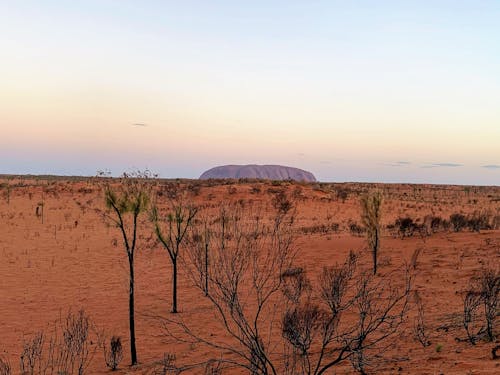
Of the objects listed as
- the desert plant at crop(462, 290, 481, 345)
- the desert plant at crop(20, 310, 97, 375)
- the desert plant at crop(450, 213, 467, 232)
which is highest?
the desert plant at crop(450, 213, 467, 232)

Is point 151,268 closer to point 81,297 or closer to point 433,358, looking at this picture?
point 81,297

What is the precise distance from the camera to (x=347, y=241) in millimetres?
23562

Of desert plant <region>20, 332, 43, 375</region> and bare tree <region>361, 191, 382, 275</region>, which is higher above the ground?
bare tree <region>361, 191, 382, 275</region>

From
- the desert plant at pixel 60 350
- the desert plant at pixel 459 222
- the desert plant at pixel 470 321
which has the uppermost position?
the desert plant at pixel 459 222

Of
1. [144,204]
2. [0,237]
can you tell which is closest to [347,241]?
[144,204]

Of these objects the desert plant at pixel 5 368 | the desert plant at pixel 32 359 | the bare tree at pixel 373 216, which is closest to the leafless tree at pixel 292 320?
the bare tree at pixel 373 216

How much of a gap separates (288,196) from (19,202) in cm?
2760

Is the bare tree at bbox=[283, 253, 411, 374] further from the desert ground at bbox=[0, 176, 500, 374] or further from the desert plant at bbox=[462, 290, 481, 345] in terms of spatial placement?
the desert plant at bbox=[462, 290, 481, 345]

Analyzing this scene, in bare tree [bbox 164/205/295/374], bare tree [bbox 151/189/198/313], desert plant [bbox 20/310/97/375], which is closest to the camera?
bare tree [bbox 164/205/295/374]

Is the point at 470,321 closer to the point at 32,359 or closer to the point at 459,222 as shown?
the point at 32,359

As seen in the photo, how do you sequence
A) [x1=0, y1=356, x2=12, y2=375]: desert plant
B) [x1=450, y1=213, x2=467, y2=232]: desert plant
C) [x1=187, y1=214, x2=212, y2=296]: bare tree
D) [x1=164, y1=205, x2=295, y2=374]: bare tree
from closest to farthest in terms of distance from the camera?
[x1=164, y1=205, x2=295, y2=374]: bare tree < [x1=187, y1=214, x2=212, y2=296]: bare tree < [x1=0, y1=356, x2=12, y2=375]: desert plant < [x1=450, y1=213, x2=467, y2=232]: desert plant

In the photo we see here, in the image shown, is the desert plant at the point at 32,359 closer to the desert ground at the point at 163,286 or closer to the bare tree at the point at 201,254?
the desert ground at the point at 163,286

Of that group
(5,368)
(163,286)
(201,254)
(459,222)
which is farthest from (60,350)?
(459,222)

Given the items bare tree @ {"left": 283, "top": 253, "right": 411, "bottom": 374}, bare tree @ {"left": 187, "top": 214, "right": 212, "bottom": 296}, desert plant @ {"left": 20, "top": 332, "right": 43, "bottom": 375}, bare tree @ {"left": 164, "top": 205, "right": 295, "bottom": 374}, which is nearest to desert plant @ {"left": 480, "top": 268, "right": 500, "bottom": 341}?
bare tree @ {"left": 283, "top": 253, "right": 411, "bottom": 374}
